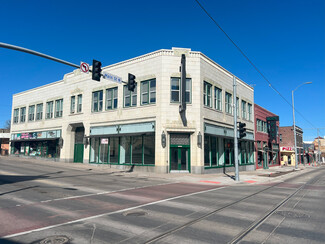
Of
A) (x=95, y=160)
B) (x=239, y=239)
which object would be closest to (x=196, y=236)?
(x=239, y=239)

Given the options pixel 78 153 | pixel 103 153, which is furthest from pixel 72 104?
pixel 103 153

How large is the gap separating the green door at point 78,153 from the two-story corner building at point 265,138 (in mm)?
24743

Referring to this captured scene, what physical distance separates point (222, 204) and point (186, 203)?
1.44 m

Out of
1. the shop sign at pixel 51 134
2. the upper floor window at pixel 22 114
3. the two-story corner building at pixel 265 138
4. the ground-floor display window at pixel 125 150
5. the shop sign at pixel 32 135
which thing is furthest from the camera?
the upper floor window at pixel 22 114

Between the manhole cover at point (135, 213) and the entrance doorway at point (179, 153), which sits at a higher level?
the entrance doorway at point (179, 153)

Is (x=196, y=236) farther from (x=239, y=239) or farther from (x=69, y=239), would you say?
(x=69, y=239)

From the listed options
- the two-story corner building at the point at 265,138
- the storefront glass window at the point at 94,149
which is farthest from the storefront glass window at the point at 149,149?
the two-story corner building at the point at 265,138

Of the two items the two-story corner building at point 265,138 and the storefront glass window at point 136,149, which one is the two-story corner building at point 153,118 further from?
the two-story corner building at point 265,138

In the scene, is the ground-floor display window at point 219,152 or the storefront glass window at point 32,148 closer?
the ground-floor display window at point 219,152

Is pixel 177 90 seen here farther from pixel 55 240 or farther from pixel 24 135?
pixel 24 135

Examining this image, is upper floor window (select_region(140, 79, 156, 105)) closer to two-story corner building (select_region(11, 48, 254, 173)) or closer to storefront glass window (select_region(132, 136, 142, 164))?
two-story corner building (select_region(11, 48, 254, 173))

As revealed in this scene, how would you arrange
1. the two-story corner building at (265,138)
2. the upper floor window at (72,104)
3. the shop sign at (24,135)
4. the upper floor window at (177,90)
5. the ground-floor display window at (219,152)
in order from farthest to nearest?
1. the shop sign at (24,135)
2. the two-story corner building at (265,138)
3. the upper floor window at (72,104)
4. the ground-floor display window at (219,152)
5. the upper floor window at (177,90)

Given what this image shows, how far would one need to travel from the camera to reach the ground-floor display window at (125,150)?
24.2 meters

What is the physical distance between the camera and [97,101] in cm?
2941
